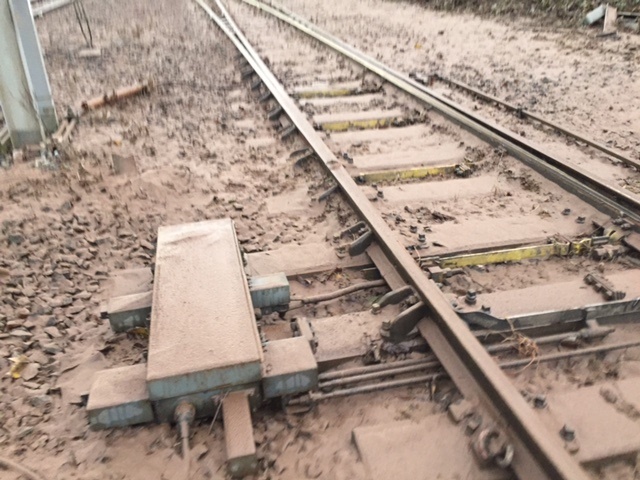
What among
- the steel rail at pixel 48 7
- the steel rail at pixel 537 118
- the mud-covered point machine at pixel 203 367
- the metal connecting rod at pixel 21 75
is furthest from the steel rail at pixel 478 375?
the steel rail at pixel 48 7

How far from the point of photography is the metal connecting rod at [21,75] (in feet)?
16.8

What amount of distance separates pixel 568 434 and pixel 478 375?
1.31 feet

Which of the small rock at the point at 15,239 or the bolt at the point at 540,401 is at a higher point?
the small rock at the point at 15,239

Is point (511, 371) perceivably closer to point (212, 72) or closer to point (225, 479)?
point (225, 479)

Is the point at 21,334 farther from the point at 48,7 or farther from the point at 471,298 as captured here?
the point at 48,7

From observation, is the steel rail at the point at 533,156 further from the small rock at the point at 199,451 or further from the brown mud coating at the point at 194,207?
the small rock at the point at 199,451

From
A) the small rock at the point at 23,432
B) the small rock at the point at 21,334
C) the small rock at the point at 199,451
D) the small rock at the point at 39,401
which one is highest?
the small rock at the point at 21,334

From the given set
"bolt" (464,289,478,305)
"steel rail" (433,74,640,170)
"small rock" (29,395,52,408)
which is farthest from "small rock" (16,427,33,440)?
"steel rail" (433,74,640,170)

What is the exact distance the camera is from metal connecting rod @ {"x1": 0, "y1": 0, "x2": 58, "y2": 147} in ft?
16.8

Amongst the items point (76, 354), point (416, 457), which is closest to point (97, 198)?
point (76, 354)

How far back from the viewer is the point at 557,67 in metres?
8.96

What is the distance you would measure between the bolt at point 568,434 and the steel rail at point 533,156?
199cm

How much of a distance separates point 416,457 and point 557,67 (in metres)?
8.37

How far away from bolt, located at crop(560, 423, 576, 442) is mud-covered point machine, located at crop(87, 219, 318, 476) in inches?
39.4
